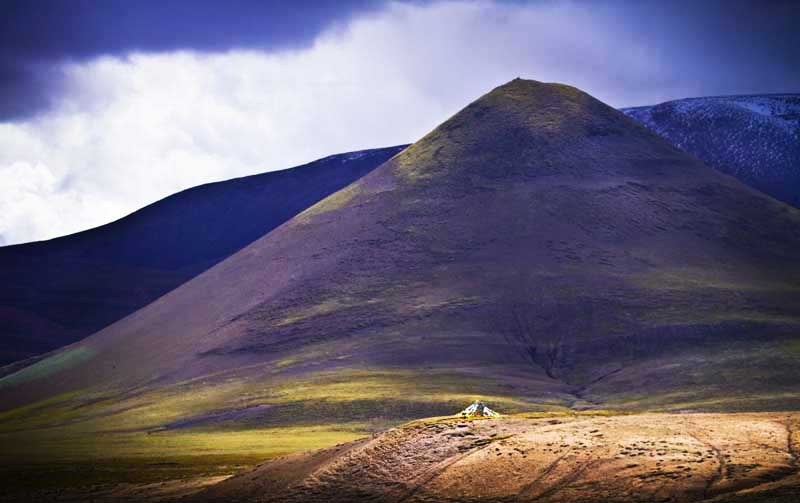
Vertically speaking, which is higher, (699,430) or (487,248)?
(487,248)

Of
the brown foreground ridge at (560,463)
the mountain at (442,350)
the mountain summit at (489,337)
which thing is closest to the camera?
the brown foreground ridge at (560,463)

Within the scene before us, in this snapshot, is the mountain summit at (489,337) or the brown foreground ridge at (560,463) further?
the mountain summit at (489,337)

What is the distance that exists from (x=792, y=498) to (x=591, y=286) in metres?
144

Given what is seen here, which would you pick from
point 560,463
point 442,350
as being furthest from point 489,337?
point 560,463

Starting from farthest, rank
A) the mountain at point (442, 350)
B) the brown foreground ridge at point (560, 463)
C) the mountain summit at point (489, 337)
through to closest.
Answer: the mountain summit at point (489, 337) < the mountain at point (442, 350) < the brown foreground ridge at point (560, 463)

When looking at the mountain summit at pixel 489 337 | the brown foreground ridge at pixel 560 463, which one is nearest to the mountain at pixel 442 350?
the mountain summit at pixel 489 337

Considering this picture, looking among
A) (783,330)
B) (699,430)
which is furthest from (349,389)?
(699,430)

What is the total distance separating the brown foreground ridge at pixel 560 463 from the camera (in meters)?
35.1

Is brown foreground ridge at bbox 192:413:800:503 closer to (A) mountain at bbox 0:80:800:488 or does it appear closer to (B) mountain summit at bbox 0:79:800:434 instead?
(A) mountain at bbox 0:80:800:488

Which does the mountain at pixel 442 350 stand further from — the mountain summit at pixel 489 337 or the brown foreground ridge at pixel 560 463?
the brown foreground ridge at pixel 560 463

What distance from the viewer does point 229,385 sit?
149625 millimetres

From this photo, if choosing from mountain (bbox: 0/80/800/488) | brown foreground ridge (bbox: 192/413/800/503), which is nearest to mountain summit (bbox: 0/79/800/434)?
mountain (bbox: 0/80/800/488)

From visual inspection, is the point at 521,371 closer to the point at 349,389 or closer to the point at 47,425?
the point at 349,389

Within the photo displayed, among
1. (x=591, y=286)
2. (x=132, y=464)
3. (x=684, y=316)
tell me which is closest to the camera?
(x=132, y=464)
